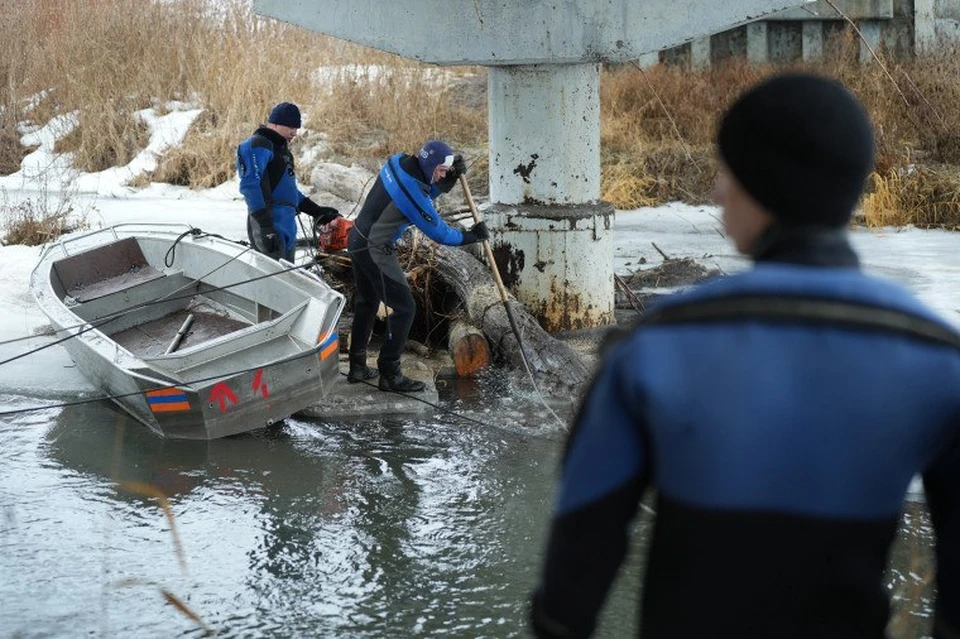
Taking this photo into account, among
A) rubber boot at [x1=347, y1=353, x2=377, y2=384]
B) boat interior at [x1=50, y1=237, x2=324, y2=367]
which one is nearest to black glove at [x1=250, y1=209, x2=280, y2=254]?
boat interior at [x1=50, y1=237, x2=324, y2=367]

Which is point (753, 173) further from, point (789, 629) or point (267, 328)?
point (267, 328)

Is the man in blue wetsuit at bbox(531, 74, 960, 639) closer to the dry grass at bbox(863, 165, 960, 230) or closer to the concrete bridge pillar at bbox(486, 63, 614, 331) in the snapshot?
the concrete bridge pillar at bbox(486, 63, 614, 331)

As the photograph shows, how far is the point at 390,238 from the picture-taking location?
8.67 m

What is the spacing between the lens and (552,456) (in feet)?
25.1

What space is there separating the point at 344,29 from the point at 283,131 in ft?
3.30

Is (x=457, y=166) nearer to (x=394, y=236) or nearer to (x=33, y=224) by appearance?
(x=394, y=236)

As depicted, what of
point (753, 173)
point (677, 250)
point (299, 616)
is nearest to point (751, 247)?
point (753, 173)

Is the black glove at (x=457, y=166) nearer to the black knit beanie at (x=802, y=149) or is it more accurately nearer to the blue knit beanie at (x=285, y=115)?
the blue knit beanie at (x=285, y=115)

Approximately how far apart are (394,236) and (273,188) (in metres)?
1.82

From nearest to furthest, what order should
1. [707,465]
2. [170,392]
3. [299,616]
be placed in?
[707,465] → [299,616] → [170,392]

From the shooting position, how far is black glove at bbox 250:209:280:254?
1002 centimetres

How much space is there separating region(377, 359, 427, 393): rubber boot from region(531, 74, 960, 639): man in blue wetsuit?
6.79 m

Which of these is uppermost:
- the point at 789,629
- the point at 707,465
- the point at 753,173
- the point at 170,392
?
the point at 753,173

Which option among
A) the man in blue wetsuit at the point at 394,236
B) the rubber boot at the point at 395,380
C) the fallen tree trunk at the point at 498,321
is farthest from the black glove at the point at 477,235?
the rubber boot at the point at 395,380
